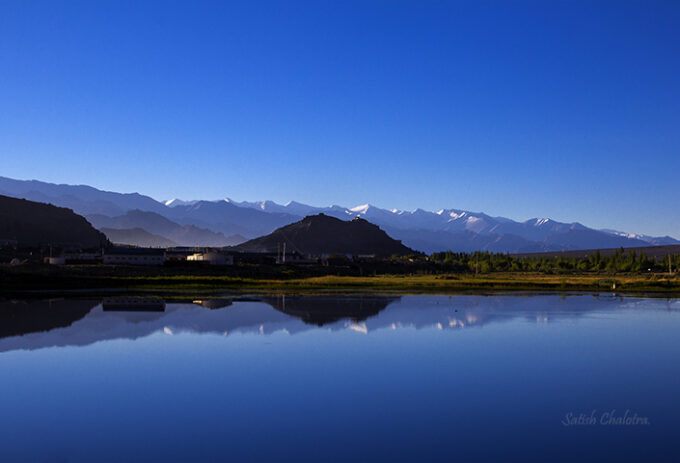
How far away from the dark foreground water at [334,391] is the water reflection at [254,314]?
34 cm

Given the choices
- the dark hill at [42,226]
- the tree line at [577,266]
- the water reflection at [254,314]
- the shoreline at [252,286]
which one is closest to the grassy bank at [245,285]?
the shoreline at [252,286]

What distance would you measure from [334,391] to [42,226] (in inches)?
7124

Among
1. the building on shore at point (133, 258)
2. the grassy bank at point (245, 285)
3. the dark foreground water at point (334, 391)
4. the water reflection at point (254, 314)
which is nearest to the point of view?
the dark foreground water at point (334, 391)

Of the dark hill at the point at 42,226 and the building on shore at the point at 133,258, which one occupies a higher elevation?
the dark hill at the point at 42,226

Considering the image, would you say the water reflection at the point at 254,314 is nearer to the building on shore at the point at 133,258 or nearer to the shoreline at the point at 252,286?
the shoreline at the point at 252,286

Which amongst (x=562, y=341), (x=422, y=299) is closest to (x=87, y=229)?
(x=422, y=299)

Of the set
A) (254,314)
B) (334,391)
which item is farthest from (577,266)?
(334,391)

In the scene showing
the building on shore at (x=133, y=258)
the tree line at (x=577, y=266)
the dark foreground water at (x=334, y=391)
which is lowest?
the dark foreground water at (x=334, y=391)

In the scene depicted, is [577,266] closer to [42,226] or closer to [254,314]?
[254,314]

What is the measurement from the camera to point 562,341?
29.0 meters

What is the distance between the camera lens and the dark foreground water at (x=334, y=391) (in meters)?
13.3

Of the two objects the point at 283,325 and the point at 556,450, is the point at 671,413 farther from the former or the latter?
the point at 283,325

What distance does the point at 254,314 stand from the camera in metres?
40.4

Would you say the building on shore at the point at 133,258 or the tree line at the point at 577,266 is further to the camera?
the tree line at the point at 577,266
